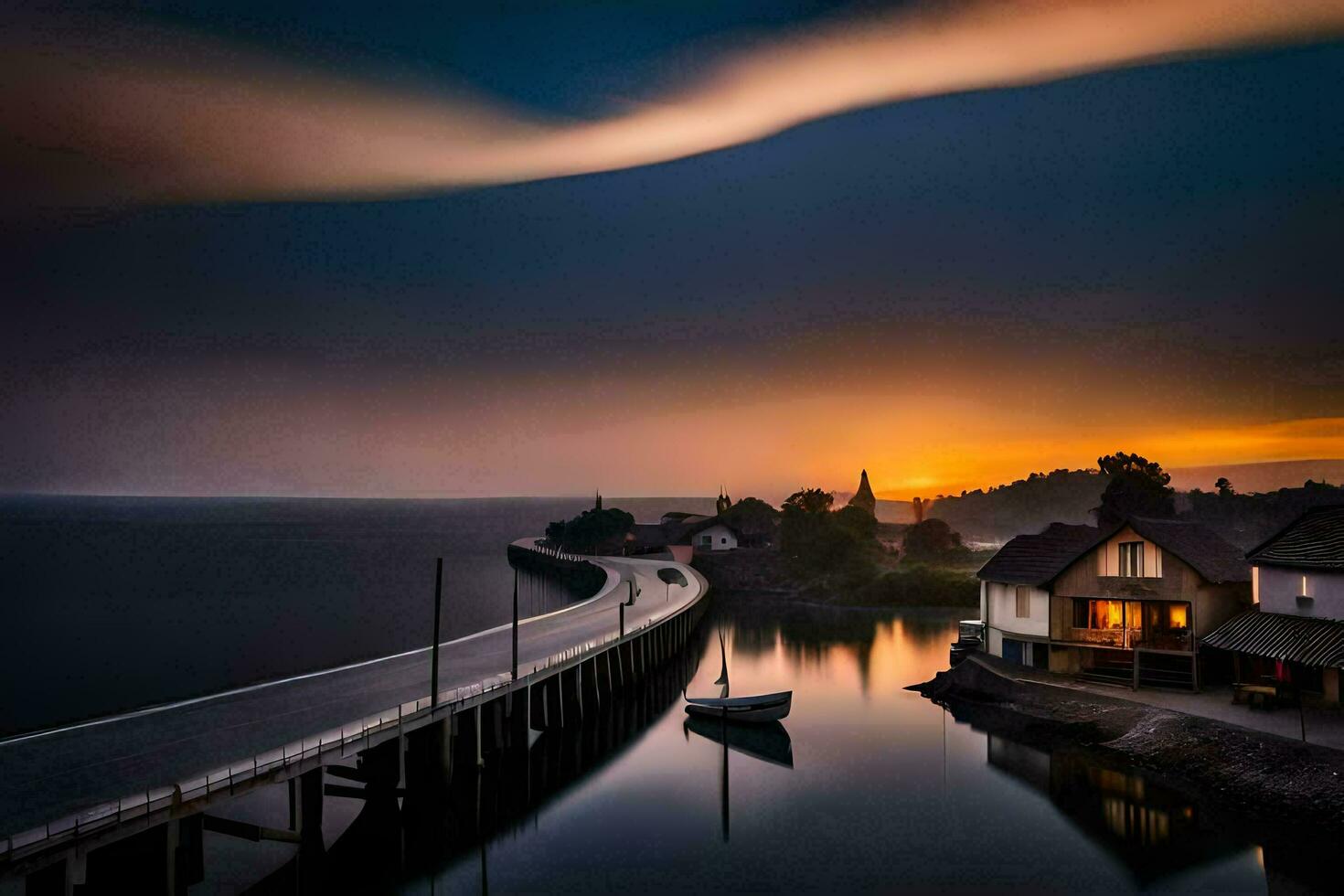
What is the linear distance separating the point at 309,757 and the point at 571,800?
39.6 ft

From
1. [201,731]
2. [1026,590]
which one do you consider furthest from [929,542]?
[201,731]

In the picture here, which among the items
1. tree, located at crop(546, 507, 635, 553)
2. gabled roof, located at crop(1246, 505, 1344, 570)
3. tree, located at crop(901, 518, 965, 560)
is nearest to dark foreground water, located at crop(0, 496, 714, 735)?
tree, located at crop(546, 507, 635, 553)

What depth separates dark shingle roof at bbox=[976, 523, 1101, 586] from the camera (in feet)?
158

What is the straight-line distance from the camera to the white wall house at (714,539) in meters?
134

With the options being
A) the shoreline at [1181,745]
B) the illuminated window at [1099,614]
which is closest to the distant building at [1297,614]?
the shoreline at [1181,745]

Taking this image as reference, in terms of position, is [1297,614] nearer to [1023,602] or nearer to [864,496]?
[1023,602]

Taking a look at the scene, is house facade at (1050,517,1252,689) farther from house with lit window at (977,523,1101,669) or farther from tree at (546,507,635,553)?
tree at (546,507,635,553)

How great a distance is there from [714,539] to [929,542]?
28247 millimetres

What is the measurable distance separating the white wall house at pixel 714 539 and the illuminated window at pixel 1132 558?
89624 millimetres

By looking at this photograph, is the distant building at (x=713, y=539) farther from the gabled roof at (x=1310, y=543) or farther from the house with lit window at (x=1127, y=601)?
the gabled roof at (x=1310, y=543)

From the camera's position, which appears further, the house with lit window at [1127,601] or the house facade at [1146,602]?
the house with lit window at [1127,601]

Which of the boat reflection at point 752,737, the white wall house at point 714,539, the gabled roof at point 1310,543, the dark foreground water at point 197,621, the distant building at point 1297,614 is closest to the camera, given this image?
the distant building at point 1297,614

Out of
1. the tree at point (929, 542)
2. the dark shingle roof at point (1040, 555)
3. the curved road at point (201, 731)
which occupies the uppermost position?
the dark shingle roof at point (1040, 555)

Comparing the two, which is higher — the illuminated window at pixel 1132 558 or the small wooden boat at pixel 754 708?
the illuminated window at pixel 1132 558
